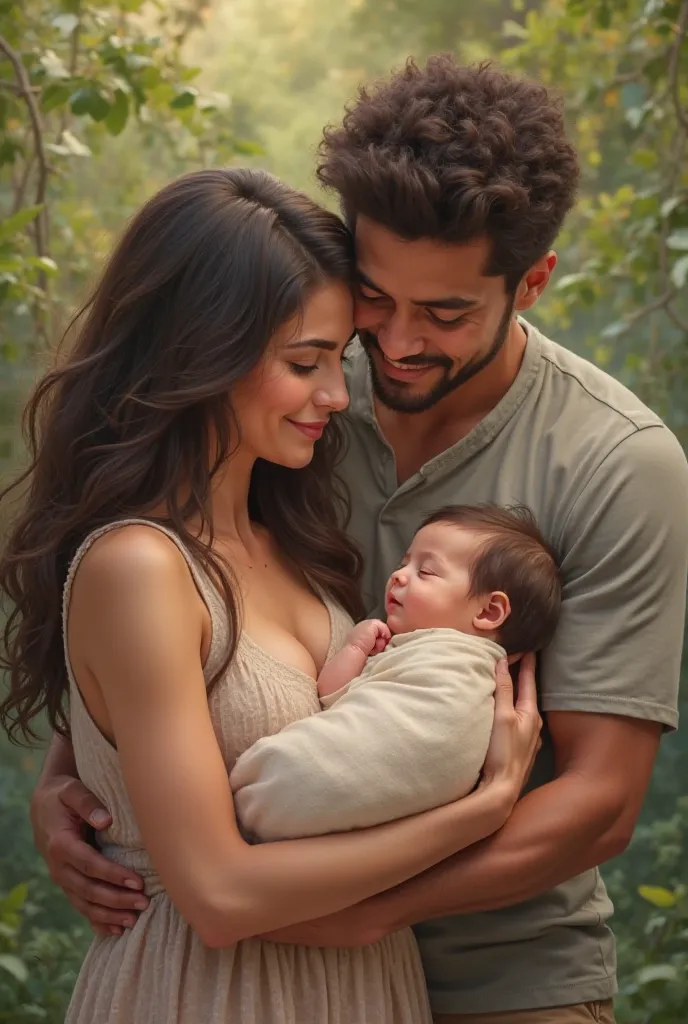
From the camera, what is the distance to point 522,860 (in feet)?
6.24

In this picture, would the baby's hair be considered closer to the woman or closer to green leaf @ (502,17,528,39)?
the woman

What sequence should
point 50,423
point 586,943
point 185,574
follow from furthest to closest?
point 586,943, point 50,423, point 185,574

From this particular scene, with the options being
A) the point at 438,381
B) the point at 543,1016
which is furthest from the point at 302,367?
the point at 543,1016

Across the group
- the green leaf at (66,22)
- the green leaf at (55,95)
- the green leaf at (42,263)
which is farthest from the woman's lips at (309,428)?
the green leaf at (66,22)

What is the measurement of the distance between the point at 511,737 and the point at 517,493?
1.43 feet

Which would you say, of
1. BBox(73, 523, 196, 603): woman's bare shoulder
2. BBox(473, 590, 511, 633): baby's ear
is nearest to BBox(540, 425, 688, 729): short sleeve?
BBox(473, 590, 511, 633): baby's ear

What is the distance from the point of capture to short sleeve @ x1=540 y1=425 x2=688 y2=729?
2.01 m

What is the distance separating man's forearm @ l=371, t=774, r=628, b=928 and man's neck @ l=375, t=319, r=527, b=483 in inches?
23.8

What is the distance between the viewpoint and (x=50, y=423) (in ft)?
6.42

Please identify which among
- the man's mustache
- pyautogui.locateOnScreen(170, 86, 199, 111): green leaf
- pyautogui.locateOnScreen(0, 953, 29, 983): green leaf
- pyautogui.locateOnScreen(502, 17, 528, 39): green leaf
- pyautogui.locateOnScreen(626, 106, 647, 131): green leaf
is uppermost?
pyautogui.locateOnScreen(502, 17, 528, 39): green leaf

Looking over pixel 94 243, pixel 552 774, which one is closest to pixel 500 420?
pixel 552 774

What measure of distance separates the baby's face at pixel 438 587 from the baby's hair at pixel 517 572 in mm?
15

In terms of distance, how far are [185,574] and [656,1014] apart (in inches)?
81.1

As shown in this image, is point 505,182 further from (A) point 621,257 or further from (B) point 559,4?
(B) point 559,4
